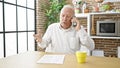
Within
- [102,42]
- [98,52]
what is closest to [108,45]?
[102,42]

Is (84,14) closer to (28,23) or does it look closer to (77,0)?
(77,0)

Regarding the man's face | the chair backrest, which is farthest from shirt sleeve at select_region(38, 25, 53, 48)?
the chair backrest

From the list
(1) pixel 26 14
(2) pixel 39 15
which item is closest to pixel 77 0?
(2) pixel 39 15

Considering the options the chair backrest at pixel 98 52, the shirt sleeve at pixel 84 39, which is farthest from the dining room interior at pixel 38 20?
the shirt sleeve at pixel 84 39

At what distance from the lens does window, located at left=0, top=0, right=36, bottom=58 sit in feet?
10.7

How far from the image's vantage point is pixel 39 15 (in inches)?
184

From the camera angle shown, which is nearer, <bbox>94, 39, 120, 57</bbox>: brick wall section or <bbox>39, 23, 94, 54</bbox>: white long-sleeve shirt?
<bbox>39, 23, 94, 54</bbox>: white long-sleeve shirt

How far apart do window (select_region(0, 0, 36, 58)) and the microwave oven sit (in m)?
1.58

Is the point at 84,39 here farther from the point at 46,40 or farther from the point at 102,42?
the point at 102,42

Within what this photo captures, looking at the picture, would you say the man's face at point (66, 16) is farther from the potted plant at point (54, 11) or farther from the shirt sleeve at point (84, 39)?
the potted plant at point (54, 11)

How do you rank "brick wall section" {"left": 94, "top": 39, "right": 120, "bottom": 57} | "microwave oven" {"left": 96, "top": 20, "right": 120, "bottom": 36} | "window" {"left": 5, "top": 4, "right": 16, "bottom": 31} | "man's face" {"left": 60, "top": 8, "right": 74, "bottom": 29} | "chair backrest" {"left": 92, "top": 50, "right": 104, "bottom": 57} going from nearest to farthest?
"man's face" {"left": 60, "top": 8, "right": 74, "bottom": 29} → "window" {"left": 5, "top": 4, "right": 16, "bottom": 31} → "microwave oven" {"left": 96, "top": 20, "right": 120, "bottom": 36} → "chair backrest" {"left": 92, "top": 50, "right": 104, "bottom": 57} → "brick wall section" {"left": 94, "top": 39, "right": 120, "bottom": 57}

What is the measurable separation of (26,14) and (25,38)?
536 mm

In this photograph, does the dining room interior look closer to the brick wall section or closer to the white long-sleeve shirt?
the brick wall section

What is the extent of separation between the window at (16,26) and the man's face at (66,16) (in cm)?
121
